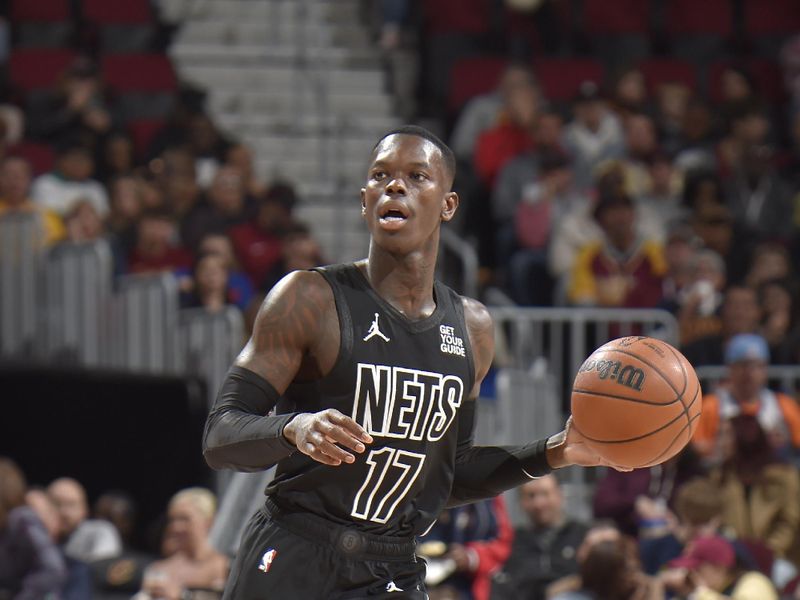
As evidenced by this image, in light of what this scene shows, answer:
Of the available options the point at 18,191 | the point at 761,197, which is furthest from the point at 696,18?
the point at 18,191

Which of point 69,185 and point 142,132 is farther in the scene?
point 142,132

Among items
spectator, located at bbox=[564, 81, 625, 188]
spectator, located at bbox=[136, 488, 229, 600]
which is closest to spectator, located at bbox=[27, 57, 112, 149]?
spectator, located at bbox=[564, 81, 625, 188]

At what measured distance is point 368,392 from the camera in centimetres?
434

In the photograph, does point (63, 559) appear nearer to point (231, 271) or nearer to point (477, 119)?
point (231, 271)

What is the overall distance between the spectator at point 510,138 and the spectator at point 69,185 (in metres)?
3.14

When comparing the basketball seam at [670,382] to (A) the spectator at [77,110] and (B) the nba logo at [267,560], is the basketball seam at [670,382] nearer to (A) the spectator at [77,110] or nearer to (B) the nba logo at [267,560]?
(B) the nba logo at [267,560]

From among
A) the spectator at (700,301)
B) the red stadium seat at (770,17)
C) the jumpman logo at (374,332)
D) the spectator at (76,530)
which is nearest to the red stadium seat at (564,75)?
the red stadium seat at (770,17)

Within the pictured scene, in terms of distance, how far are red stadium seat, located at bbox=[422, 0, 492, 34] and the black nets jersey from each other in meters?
10.8

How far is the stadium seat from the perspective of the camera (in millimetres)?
14570

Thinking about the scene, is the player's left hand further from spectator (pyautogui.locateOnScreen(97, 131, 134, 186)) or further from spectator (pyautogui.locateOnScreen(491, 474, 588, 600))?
spectator (pyautogui.locateOnScreen(97, 131, 134, 186))

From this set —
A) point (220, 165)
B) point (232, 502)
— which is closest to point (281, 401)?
point (232, 502)

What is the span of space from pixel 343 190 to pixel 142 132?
1811 mm

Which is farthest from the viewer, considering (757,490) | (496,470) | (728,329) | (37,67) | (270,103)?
(270,103)

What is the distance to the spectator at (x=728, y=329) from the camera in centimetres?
1057
